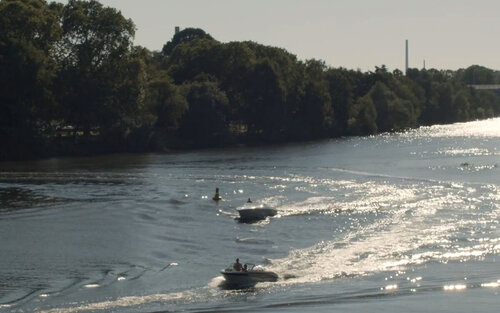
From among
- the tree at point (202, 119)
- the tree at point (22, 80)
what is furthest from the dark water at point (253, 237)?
the tree at point (202, 119)

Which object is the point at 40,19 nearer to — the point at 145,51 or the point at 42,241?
the point at 145,51

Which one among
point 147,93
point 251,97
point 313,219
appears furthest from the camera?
point 251,97

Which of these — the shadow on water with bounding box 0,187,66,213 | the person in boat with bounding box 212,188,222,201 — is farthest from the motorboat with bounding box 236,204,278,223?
the shadow on water with bounding box 0,187,66,213

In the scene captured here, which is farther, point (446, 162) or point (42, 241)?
point (446, 162)

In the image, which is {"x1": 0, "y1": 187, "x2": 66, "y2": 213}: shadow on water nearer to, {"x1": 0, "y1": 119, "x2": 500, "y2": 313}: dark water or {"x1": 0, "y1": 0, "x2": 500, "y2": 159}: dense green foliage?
{"x1": 0, "y1": 119, "x2": 500, "y2": 313}: dark water

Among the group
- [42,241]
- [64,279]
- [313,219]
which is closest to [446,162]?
[313,219]

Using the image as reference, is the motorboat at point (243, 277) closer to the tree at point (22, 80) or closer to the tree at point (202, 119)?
the tree at point (22, 80)

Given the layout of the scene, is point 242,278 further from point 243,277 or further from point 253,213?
point 253,213

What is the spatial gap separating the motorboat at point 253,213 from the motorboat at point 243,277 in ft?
62.5

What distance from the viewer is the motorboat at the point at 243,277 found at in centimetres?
4784

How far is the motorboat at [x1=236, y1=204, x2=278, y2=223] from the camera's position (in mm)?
68019

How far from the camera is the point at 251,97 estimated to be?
158 meters

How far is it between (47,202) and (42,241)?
674 inches

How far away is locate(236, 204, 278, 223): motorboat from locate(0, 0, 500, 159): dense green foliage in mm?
56904
